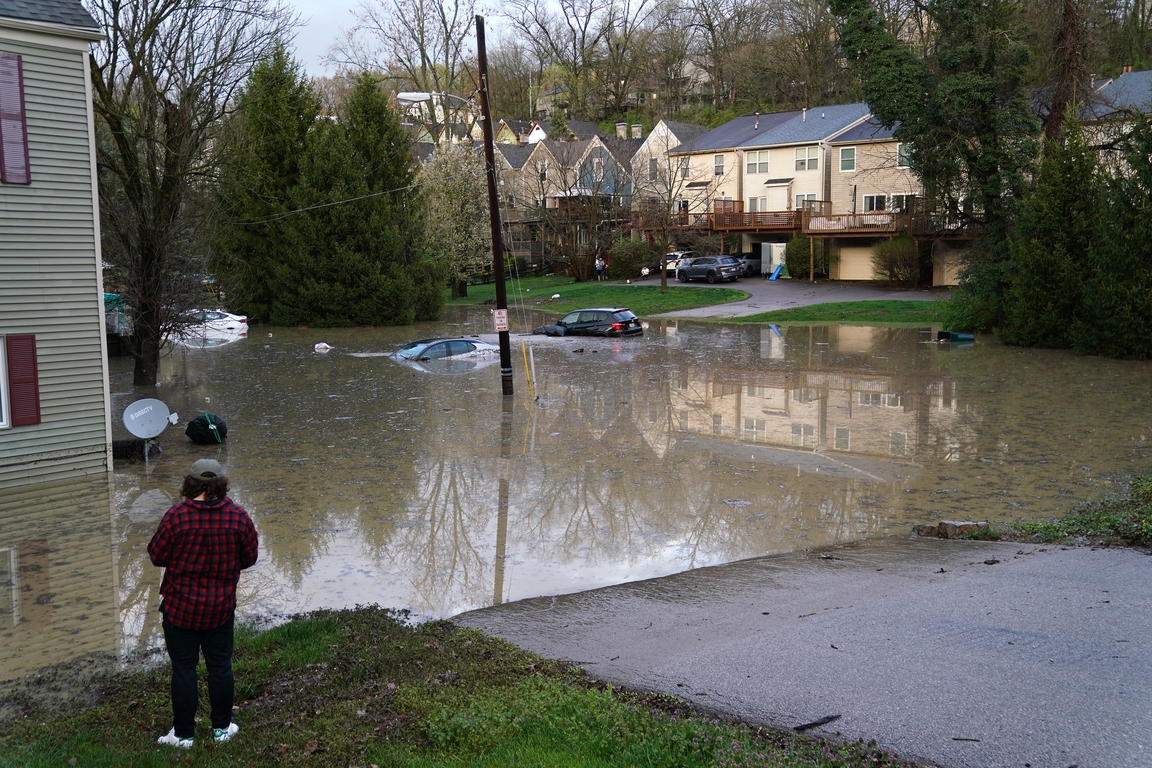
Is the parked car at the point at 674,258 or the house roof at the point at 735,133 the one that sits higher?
the house roof at the point at 735,133

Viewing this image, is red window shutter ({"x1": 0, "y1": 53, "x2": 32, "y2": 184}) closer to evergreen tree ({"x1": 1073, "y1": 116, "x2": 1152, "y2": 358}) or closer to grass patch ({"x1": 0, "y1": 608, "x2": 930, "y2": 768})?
grass patch ({"x1": 0, "y1": 608, "x2": 930, "y2": 768})

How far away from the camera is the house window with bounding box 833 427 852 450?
18000 mm

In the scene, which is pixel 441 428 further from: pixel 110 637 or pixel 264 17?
pixel 264 17

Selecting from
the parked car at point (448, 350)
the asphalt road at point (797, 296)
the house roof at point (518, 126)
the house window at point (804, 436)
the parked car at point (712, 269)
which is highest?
the house roof at point (518, 126)

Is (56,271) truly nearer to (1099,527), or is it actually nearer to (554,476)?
(554,476)

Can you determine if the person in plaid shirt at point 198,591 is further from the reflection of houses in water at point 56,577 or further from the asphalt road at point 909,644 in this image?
the reflection of houses in water at point 56,577


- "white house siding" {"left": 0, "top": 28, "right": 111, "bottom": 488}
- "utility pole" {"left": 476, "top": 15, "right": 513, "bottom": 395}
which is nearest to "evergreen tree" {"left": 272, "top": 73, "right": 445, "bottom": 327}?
"utility pole" {"left": 476, "top": 15, "right": 513, "bottom": 395}

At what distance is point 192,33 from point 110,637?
67.1 feet

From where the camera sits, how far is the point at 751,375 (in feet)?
91.4

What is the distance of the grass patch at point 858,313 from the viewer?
1687 inches

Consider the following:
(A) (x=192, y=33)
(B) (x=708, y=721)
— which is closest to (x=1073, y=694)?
(B) (x=708, y=721)

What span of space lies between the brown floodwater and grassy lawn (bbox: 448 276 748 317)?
2006 centimetres

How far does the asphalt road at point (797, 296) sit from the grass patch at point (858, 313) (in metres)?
1.16

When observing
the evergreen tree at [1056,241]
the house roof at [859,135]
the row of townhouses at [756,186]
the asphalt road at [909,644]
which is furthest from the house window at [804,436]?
the house roof at [859,135]
